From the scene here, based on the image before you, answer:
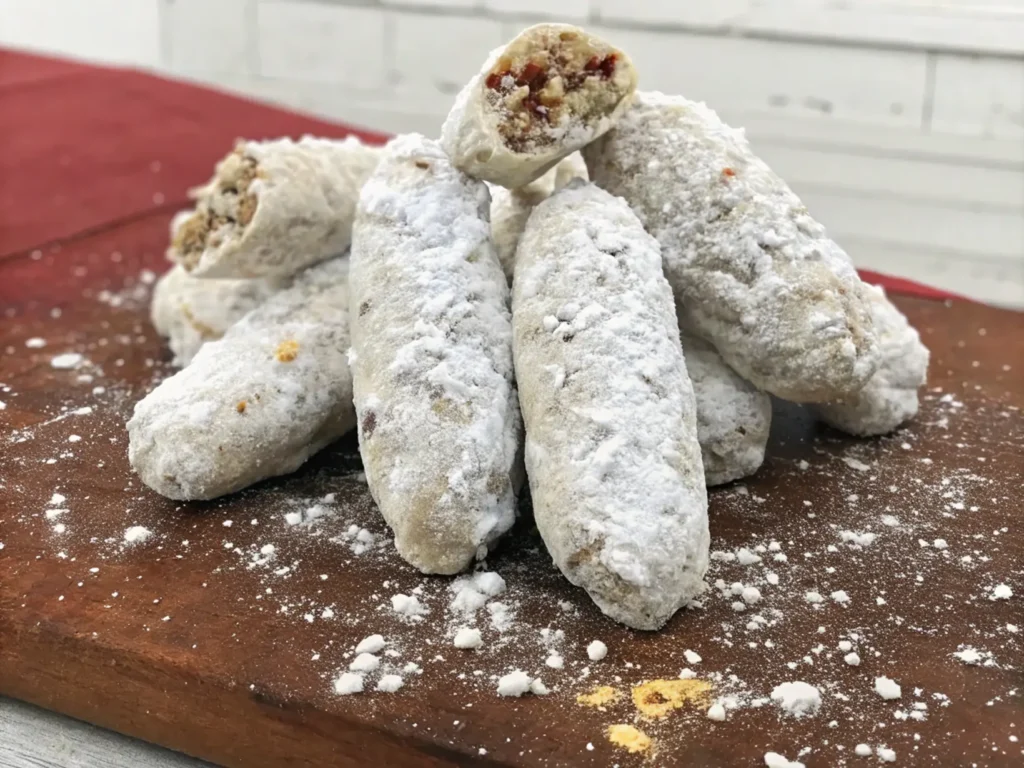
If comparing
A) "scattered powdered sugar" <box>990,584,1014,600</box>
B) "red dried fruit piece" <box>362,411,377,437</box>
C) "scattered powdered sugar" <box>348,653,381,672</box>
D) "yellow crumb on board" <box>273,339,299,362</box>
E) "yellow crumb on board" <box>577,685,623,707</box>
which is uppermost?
"yellow crumb on board" <box>273,339,299,362</box>

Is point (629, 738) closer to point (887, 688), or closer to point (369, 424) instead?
point (887, 688)

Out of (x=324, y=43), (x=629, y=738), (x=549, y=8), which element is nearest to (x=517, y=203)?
(x=629, y=738)

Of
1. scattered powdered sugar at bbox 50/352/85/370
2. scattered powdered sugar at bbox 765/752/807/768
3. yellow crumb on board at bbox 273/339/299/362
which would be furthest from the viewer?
scattered powdered sugar at bbox 50/352/85/370

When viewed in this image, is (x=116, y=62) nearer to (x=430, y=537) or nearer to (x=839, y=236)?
(x=839, y=236)

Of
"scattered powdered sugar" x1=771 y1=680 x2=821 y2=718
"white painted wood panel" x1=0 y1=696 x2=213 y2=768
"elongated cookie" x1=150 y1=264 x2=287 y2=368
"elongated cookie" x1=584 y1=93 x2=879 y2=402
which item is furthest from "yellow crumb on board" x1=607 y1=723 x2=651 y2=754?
"elongated cookie" x1=150 y1=264 x2=287 y2=368

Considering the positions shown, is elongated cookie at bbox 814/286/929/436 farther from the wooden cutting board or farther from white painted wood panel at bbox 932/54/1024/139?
white painted wood panel at bbox 932/54/1024/139

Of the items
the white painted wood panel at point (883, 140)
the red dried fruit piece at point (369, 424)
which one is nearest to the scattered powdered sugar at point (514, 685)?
the red dried fruit piece at point (369, 424)

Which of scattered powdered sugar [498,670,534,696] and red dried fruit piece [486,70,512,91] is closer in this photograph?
scattered powdered sugar [498,670,534,696]
